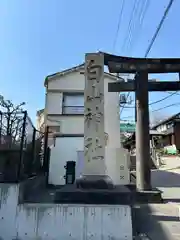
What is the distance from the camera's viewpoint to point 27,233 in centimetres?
445

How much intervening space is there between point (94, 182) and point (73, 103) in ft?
26.7

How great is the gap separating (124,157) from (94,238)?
292 inches

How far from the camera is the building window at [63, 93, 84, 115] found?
13.0 m

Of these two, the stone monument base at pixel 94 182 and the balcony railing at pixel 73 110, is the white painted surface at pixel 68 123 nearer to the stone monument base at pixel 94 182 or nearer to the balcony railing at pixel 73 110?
the balcony railing at pixel 73 110

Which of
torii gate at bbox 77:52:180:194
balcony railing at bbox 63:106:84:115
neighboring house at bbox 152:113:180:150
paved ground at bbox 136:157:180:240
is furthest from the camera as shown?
neighboring house at bbox 152:113:180:150

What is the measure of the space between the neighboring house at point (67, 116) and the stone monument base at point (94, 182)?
5275 millimetres

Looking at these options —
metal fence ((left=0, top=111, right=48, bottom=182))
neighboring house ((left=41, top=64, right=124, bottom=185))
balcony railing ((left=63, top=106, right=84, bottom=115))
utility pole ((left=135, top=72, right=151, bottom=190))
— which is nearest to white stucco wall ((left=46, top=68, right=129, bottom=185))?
neighboring house ((left=41, top=64, right=124, bottom=185))

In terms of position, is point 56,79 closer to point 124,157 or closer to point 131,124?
point 124,157

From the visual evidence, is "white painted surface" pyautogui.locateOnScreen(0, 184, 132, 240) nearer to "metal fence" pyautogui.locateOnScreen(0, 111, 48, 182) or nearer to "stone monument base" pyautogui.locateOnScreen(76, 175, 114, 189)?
"metal fence" pyautogui.locateOnScreen(0, 111, 48, 182)

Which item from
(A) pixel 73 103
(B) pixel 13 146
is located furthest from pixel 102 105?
(A) pixel 73 103

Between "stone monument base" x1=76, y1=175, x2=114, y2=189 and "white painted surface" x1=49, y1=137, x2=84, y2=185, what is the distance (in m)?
5.29

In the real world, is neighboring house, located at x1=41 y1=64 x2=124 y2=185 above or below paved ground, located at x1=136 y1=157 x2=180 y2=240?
above

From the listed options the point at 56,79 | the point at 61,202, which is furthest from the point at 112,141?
the point at 61,202

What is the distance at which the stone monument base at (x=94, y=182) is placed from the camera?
5543 mm
